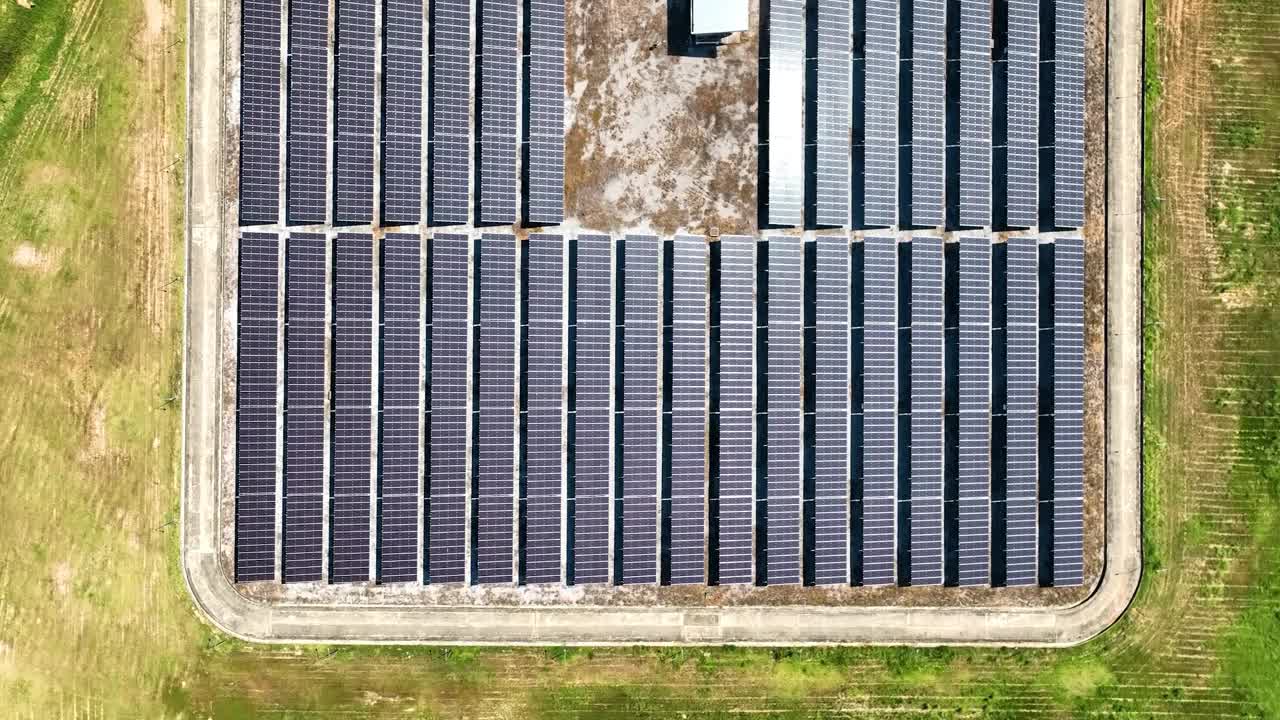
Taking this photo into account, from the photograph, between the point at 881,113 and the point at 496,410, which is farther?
the point at 881,113

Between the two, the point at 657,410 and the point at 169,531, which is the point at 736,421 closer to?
the point at 657,410

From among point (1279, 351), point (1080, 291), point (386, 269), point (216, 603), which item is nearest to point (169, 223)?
point (386, 269)

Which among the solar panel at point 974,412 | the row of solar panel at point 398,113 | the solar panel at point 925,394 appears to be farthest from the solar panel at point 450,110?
the solar panel at point 974,412

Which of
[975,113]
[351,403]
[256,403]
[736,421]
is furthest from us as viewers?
[975,113]

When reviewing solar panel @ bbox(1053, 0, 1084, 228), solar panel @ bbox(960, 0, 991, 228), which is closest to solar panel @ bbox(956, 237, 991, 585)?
solar panel @ bbox(960, 0, 991, 228)

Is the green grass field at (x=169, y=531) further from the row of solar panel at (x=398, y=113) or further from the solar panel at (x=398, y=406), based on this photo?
the solar panel at (x=398, y=406)

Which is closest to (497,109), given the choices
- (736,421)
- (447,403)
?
(447,403)

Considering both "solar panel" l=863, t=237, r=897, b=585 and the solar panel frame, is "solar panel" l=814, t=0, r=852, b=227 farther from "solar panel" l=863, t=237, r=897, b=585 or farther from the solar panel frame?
the solar panel frame

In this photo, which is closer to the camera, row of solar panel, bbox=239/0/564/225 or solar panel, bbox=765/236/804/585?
row of solar panel, bbox=239/0/564/225
